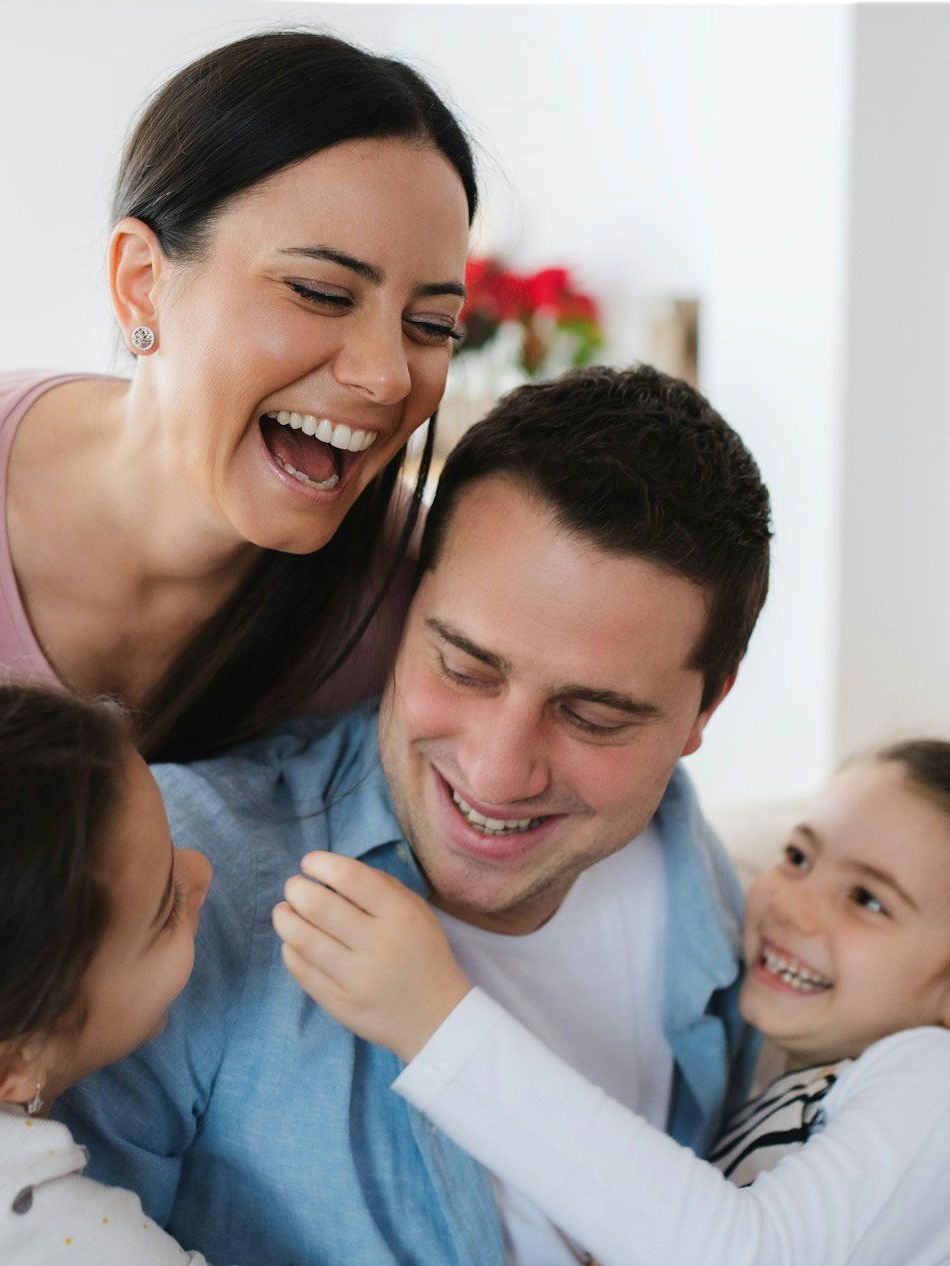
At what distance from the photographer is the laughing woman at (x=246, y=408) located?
1.38 meters

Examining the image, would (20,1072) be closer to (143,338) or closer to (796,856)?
(143,338)

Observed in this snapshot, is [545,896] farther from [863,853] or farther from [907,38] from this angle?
[907,38]

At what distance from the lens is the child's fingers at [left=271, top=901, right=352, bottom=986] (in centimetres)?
123

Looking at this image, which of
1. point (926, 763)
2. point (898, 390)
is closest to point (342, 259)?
point (926, 763)

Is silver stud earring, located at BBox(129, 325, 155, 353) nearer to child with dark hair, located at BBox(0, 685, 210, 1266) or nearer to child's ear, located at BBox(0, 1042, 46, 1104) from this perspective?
child with dark hair, located at BBox(0, 685, 210, 1266)

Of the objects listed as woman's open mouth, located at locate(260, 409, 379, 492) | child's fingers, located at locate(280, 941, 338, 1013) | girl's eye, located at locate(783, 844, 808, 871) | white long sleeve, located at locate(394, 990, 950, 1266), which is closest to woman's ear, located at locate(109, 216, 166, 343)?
woman's open mouth, located at locate(260, 409, 379, 492)

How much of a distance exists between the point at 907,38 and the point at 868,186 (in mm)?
347

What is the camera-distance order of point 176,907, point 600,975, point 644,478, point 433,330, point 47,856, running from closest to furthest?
point 47,856, point 176,907, point 644,478, point 433,330, point 600,975

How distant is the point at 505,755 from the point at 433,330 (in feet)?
1.53

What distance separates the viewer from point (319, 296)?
138 cm

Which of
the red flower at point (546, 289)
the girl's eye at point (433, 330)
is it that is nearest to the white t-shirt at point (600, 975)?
the girl's eye at point (433, 330)

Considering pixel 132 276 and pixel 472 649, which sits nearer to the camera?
pixel 472 649

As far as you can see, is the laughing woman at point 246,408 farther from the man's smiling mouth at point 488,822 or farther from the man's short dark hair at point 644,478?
the man's smiling mouth at point 488,822

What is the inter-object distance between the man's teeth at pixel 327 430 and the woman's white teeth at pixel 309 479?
4 centimetres
